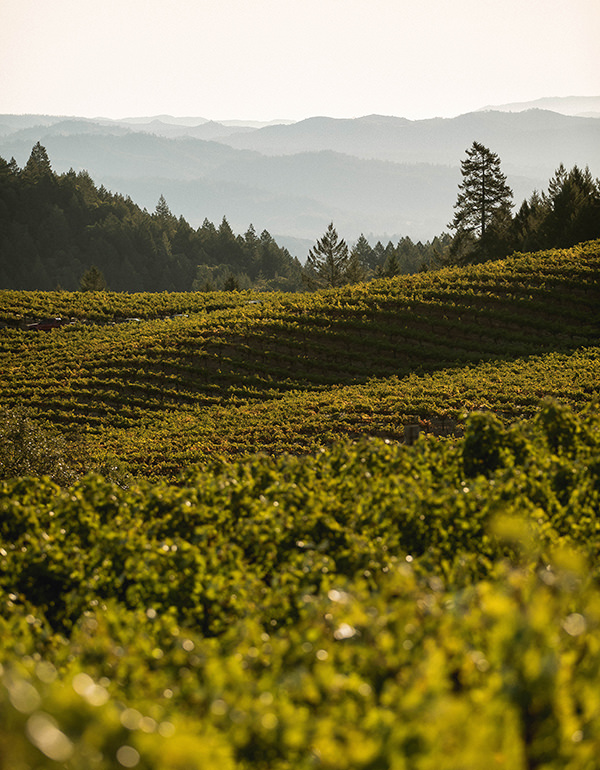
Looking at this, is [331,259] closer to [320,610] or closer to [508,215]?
[508,215]

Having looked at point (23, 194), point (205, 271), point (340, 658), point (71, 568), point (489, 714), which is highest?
point (23, 194)

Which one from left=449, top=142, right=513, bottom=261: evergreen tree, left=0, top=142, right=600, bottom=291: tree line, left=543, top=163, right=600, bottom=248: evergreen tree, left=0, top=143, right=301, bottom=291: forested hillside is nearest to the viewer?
left=543, top=163, right=600, bottom=248: evergreen tree

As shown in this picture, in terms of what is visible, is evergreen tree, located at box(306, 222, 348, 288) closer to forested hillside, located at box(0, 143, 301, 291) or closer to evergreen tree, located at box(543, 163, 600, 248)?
evergreen tree, located at box(543, 163, 600, 248)

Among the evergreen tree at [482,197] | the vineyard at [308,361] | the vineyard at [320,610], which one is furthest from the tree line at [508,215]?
the vineyard at [320,610]

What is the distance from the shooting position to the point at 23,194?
4680 inches

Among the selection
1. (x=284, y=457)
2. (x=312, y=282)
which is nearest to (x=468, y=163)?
(x=312, y=282)

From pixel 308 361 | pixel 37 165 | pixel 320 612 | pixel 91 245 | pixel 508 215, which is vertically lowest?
pixel 308 361

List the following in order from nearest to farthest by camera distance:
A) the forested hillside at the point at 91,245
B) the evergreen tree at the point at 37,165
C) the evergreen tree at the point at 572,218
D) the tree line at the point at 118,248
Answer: the evergreen tree at the point at 572,218 < the tree line at the point at 118,248 < the forested hillside at the point at 91,245 < the evergreen tree at the point at 37,165

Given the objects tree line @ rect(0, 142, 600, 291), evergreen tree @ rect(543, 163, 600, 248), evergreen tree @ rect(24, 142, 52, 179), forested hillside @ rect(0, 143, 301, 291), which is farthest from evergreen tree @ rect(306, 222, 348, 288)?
evergreen tree @ rect(24, 142, 52, 179)

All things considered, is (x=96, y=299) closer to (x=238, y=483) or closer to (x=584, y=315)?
(x=584, y=315)

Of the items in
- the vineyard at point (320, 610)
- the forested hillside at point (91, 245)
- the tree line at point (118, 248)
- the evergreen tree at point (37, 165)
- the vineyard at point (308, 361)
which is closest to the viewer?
the vineyard at point (320, 610)

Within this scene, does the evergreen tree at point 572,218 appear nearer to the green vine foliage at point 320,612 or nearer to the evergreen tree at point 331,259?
the evergreen tree at point 331,259

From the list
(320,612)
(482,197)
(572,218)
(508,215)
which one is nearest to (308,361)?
(320,612)

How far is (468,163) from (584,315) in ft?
111
